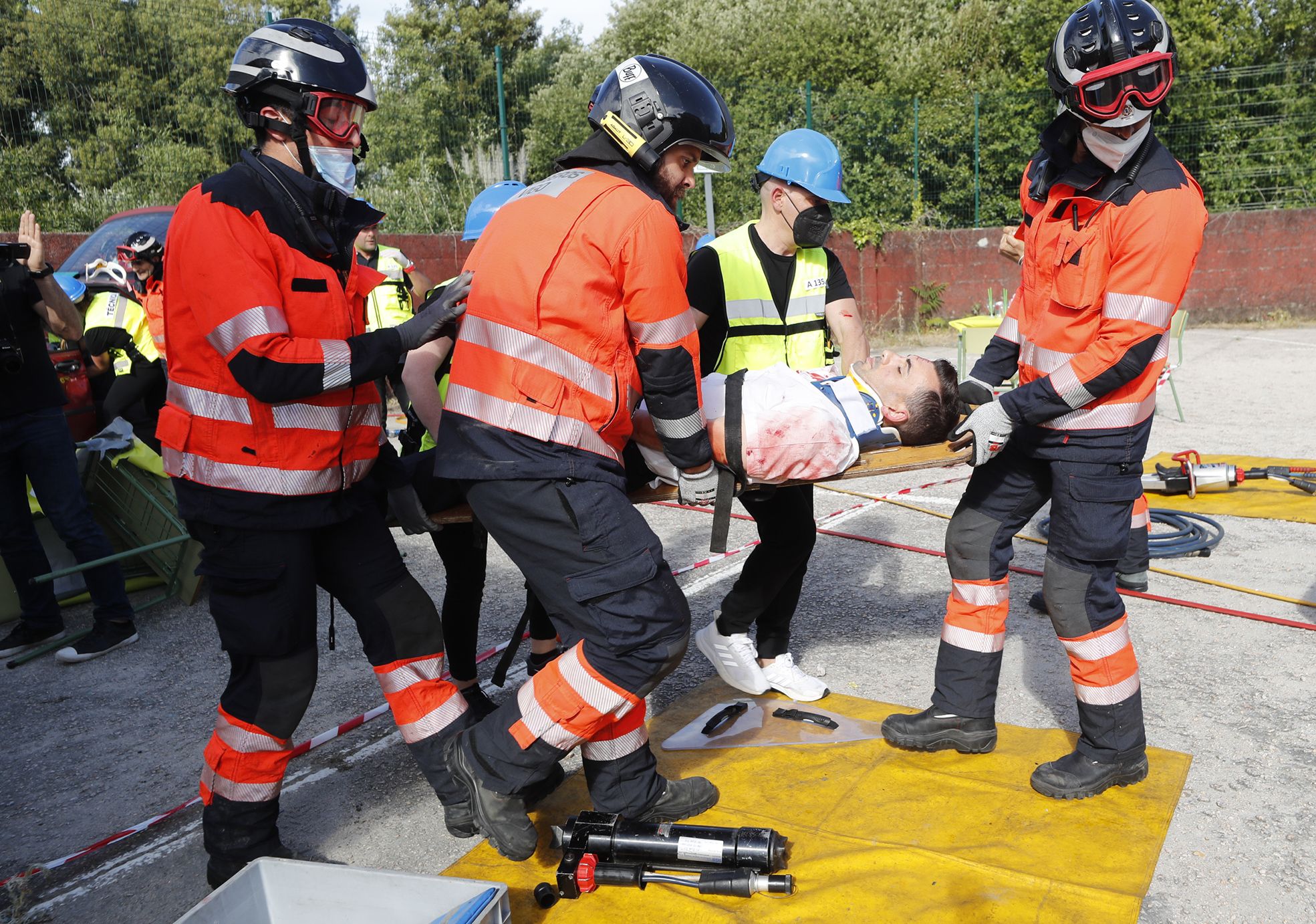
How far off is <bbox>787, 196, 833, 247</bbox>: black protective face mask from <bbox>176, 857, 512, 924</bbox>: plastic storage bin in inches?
109

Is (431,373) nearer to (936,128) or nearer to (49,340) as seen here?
(49,340)

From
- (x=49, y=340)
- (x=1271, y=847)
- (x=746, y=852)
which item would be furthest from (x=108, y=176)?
(x=1271, y=847)

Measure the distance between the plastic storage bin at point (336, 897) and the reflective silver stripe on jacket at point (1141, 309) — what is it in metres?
2.42

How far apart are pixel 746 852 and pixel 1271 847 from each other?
1.61 metres

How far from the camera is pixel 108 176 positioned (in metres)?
12.0

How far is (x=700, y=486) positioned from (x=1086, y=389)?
Answer: 127 centimetres

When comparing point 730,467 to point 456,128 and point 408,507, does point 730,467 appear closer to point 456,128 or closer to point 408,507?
point 408,507

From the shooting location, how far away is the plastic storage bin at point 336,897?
7.36ft

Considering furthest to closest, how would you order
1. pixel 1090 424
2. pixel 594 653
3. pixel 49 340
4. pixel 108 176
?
pixel 108 176
pixel 49 340
pixel 1090 424
pixel 594 653

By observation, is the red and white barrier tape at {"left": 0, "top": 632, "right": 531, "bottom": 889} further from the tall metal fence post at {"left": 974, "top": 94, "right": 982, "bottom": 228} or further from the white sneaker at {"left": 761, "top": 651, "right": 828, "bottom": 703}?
the tall metal fence post at {"left": 974, "top": 94, "right": 982, "bottom": 228}

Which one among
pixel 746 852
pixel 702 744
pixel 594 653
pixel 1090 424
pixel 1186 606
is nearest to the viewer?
pixel 594 653

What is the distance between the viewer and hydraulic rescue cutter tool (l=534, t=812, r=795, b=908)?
9.46 feet

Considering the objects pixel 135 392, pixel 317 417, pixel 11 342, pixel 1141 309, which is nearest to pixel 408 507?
→ pixel 317 417

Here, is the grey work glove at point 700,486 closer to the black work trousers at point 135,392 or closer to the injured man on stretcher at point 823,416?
the injured man on stretcher at point 823,416
